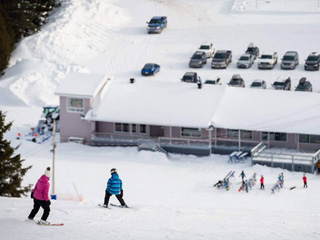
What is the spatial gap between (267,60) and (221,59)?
3.16 m

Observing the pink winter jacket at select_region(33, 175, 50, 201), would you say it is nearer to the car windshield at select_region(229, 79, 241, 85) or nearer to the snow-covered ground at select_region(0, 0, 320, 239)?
the snow-covered ground at select_region(0, 0, 320, 239)

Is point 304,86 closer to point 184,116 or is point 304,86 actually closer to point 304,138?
point 304,138

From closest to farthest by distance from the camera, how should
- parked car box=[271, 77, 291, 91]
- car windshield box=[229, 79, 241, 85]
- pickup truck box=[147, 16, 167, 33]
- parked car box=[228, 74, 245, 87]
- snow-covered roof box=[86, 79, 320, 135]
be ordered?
snow-covered roof box=[86, 79, 320, 135] < parked car box=[271, 77, 291, 91] < parked car box=[228, 74, 245, 87] < car windshield box=[229, 79, 241, 85] < pickup truck box=[147, 16, 167, 33]

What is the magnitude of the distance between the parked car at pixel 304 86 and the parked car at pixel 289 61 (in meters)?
4.85

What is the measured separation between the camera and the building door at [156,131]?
182 ft

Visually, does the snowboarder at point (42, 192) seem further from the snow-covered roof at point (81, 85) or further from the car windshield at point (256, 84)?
the car windshield at point (256, 84)

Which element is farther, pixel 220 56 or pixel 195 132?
pixel 220 56

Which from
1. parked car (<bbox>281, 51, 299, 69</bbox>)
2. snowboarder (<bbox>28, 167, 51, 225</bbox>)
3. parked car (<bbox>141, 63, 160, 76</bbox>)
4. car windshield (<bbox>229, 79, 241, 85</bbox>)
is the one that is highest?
parked car (<bbox>281, 51, 299, 69</bbox>)

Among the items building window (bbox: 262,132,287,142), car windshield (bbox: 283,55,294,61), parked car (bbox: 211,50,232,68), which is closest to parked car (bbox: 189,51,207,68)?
parked car (bbox: 211,50,232,68)

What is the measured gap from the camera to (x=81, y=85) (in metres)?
56.8

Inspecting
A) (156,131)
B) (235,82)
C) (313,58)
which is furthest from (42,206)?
(313,58)

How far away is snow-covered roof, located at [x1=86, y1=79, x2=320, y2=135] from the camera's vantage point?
53219mm

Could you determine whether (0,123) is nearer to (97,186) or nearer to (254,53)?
(97,186)

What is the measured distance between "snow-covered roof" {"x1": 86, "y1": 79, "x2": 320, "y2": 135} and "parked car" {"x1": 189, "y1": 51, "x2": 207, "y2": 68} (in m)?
11.2
